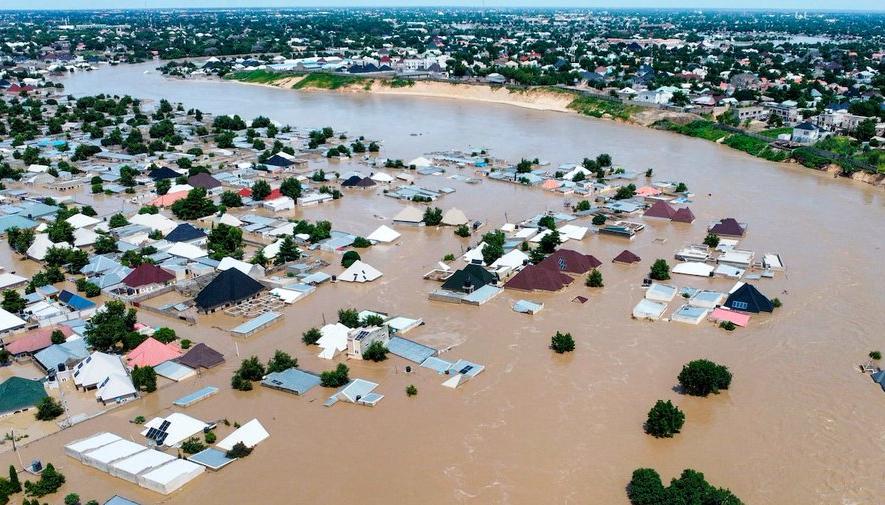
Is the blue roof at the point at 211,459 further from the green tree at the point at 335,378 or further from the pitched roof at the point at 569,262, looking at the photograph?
the pitched roof at the point at 569,262

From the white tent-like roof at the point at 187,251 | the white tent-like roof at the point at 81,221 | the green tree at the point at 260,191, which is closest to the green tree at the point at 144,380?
the white tent-like roof at the point at 187,251

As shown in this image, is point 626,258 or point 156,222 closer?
point 626,258

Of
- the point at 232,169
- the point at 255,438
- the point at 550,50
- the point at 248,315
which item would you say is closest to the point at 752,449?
the point at 255,438

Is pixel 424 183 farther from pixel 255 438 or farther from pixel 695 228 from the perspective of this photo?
pixel 255 438

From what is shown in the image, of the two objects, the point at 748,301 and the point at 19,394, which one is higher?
the point at 748,301

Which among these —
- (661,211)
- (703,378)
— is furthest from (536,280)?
(661,211)

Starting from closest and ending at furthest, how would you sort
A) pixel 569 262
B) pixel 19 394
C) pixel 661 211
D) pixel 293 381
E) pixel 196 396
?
pixel 19 394 < pixel 196 396 < pixel 293 381 < pixel 569 262 < pixel 661 211

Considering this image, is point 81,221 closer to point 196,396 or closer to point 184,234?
point 184,234
